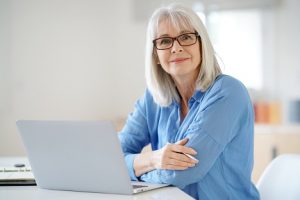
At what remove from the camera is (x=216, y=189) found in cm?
145

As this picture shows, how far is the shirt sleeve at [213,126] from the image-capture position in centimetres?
135

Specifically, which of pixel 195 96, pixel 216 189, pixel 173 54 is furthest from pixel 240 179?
pixel 173 54

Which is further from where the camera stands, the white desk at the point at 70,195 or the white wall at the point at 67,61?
the white wall at the point at 67,61

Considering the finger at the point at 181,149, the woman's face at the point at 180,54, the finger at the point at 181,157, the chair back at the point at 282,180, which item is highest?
the woman's face at the point at 180,54

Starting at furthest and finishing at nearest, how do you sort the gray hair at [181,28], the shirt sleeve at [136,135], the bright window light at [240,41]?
the bright window light at [240,41]
the shirt sleeve at [136,135]
the gray hair at [181,28]

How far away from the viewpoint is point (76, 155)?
124 centimetres

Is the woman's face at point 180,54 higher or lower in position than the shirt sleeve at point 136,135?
higher

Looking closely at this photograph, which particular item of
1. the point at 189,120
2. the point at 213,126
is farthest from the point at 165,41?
the point at 213,126

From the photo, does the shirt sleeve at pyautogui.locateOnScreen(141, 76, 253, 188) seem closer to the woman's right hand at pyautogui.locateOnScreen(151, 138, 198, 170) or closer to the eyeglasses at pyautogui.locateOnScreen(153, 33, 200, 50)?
the woman's right hand at pyautogui.locateOnScreen(151, 138, 198, 170)

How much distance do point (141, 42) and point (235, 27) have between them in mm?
815

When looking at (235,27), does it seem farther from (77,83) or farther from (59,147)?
(59,147)

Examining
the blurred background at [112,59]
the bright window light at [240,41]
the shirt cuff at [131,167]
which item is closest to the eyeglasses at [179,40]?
the shirt cuff at [131,167]

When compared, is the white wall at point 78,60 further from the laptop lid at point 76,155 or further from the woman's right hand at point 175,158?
the woman's right hand at point 175,158

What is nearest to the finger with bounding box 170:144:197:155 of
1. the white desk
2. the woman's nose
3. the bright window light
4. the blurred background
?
the white desk
